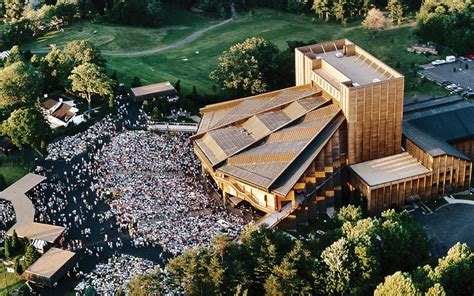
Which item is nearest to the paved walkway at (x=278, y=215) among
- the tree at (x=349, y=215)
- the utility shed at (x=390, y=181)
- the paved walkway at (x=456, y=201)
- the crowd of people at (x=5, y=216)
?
the tree at (x=349, y=215)

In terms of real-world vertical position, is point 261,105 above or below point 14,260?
above

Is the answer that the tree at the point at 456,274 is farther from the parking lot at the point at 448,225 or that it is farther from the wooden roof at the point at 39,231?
the wooden roof at the point at 39,231

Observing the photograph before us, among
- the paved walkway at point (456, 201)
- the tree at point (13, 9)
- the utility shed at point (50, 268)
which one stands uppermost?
the tree at point (13, 9)

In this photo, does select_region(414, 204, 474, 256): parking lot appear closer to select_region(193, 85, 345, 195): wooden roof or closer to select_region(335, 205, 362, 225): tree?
select_region(335, 205, 362, 225): tree

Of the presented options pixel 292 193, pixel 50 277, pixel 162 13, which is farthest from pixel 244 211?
pixel 162 13

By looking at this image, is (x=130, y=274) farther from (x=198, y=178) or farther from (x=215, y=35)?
(x=215, y=35)
